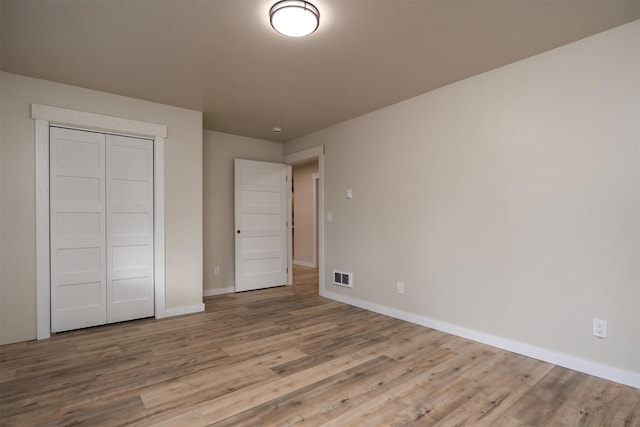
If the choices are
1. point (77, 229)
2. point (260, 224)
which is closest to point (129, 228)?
point (77, 229)

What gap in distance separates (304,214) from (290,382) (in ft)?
18.8

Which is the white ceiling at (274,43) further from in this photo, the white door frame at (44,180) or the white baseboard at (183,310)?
the white baseboard at (183,310)

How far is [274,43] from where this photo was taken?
2.45 metres

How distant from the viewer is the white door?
16.4ft

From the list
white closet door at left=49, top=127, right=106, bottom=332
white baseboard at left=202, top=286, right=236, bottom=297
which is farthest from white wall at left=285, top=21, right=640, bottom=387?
white closet door at left=49, top=127, right=106, bottom=332

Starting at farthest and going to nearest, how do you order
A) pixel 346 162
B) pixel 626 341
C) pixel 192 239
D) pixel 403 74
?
pixel 346 162 → pixel 192 239 → pixel 403 74 → pixel 626 341

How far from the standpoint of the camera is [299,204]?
26.3ft

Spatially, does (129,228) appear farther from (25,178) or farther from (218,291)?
(218,291)

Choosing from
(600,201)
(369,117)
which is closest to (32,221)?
(369,117)

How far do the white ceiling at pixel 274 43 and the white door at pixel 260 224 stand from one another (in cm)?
173

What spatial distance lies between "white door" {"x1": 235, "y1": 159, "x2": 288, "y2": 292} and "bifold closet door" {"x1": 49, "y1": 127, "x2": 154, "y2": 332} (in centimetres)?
146

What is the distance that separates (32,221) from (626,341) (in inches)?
194

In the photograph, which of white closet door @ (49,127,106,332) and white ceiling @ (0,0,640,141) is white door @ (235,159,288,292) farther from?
white closet door @ (49,127,106,332)

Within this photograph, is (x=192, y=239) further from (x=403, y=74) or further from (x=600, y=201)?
(x=600, y=201)
